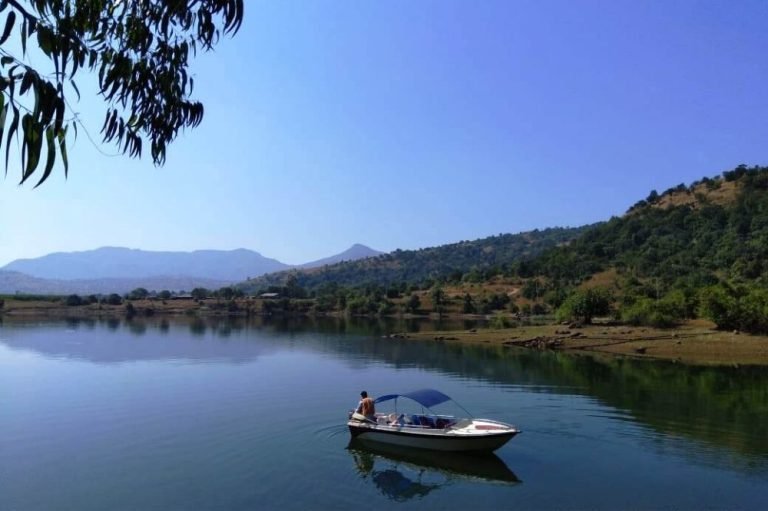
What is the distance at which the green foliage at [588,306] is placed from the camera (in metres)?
99.5

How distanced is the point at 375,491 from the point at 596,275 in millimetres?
147512

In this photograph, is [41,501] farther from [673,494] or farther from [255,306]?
[255,306]

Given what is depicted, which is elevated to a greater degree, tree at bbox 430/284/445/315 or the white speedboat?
tree at bbox 430/284/445/315

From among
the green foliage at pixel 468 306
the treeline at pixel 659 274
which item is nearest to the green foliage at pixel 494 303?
the treeline at pixel 659 274

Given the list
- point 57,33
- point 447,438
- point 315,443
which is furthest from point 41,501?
point 57,33

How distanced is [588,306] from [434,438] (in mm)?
78499

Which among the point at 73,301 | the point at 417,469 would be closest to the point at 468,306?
the point at 73,301

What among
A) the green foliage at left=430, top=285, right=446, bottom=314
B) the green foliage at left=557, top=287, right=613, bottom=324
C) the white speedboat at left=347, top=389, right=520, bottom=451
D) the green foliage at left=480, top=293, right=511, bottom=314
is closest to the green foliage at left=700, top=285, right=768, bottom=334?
the green foliage at left=557, top=287, right=613, bottom=324

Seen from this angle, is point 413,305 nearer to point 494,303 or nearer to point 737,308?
point 494,303

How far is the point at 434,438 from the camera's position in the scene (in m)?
28.0

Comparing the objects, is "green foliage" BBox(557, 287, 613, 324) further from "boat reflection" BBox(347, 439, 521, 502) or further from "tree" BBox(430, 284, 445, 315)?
"boat reflection" BBox(347, 439, 521, 502)

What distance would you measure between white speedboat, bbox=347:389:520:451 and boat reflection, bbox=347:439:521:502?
0.38m

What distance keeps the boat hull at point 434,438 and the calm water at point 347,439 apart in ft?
2.00

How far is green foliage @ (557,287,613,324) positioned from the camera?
99500mm
